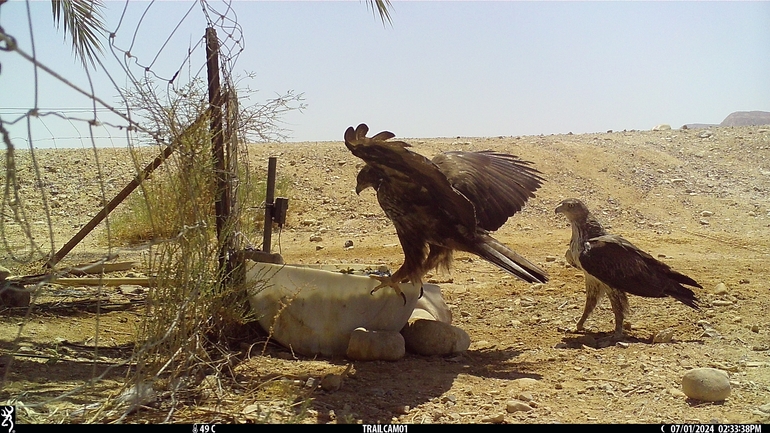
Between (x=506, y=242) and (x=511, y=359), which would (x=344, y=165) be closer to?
(x=506, y=242)

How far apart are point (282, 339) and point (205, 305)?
0.90m

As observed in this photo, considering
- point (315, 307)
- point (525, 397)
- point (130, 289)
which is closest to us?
point (525, 397)

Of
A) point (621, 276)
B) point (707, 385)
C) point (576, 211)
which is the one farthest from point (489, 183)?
point (707, 385)

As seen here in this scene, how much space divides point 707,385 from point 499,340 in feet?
6.61

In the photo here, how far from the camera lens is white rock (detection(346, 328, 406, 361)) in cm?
493

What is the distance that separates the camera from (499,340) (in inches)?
229

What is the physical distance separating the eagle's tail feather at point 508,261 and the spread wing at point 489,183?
41cm

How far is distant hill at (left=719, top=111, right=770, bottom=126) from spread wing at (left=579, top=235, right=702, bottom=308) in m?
14.8

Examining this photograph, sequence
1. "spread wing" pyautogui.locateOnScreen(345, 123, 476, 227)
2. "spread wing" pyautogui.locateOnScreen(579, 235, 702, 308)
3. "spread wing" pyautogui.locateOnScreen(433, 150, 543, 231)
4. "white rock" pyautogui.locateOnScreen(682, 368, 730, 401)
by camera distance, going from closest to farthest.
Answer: "white rock" pyautogui.locateOnScreen(682, 368, 730, 401), "spread wing" pyautogui.locateOnScreen(345, 123, 476, 227), "spread wing" pyautogui.locateOnScreen(579, 235, 702, 308), "spread wing" pyautogui.locateOnScreen(433, 150, 543, 231)

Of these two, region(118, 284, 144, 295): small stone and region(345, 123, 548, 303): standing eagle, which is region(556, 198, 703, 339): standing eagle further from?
region(118, 284, 144, 295): small stone

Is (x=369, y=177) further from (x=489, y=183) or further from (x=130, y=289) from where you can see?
(x=130, y=289)

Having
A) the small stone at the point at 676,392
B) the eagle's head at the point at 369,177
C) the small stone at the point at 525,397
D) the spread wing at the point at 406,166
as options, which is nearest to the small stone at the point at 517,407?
the small stone at the point at 525,397

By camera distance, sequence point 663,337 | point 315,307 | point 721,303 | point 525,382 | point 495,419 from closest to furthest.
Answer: point 495,419, point 525,382, point 315,307, point 663,337, point 721,303

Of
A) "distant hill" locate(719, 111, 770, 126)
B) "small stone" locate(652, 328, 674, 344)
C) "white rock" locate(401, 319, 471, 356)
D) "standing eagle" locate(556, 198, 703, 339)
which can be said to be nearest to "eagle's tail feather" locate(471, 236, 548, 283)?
"white rock" locate(401, 319, 471, 356)
